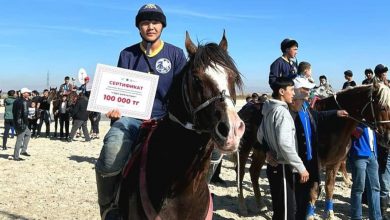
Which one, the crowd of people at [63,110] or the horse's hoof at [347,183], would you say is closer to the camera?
the horse's hoof at [347,183]

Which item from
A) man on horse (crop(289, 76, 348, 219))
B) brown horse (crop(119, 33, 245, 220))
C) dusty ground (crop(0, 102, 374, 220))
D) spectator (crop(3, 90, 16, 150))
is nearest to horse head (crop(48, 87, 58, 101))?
spectator (crop(3, 90, 16, 150))

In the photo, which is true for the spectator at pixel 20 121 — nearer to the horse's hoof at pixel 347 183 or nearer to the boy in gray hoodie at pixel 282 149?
the horse's hoof at pixel 347 183

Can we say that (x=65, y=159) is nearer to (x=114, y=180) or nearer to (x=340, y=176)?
(x=340, y=176)

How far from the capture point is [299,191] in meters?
5.36

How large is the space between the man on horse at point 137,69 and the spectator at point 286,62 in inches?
145

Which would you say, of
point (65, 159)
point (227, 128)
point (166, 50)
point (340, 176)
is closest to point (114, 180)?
point (166, 50)

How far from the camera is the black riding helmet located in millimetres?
3768

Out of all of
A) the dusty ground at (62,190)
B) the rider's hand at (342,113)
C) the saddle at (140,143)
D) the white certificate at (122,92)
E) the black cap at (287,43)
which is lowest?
the dusty ground at (62,190)

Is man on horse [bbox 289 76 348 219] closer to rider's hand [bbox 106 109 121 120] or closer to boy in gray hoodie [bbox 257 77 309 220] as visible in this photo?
boy in gray hoodie [bbox 257 77 309 220]

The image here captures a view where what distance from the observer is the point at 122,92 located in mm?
3826

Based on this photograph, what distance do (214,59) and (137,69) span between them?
1172 mm

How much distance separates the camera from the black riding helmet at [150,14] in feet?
12.4

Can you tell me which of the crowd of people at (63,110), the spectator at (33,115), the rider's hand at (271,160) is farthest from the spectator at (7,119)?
the rider's hand at (271,160)

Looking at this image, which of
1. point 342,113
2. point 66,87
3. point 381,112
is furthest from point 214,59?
point 66,87
